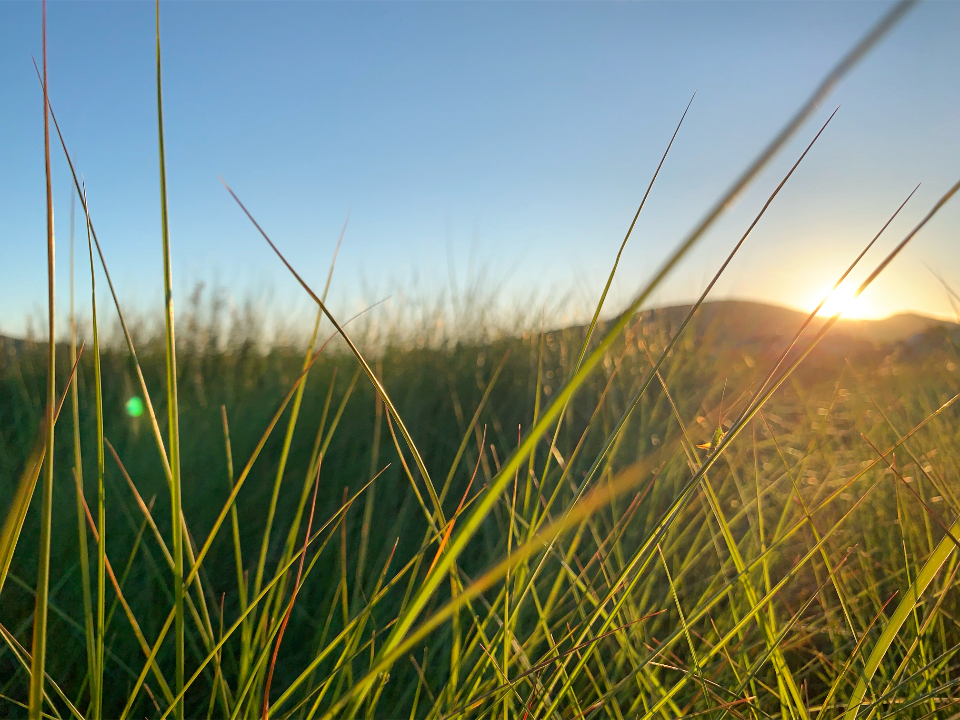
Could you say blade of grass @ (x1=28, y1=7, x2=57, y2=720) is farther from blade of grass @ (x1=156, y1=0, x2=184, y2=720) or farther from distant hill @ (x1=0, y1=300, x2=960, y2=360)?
distant hill @ (x1=0, y1=300, x2=960, y2=360)

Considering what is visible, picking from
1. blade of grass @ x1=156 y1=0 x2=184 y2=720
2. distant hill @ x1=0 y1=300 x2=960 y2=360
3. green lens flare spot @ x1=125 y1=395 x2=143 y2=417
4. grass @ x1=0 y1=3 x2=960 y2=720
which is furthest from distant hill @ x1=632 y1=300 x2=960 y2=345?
blade of grass @ x1=156 y1=0 x2=184 y2=720

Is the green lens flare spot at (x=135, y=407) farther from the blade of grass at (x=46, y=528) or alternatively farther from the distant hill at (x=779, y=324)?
the distant hill at (x=779, y=324)

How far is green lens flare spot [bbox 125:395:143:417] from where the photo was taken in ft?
5.21

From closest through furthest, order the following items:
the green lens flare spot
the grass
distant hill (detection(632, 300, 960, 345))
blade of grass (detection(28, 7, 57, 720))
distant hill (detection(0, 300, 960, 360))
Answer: blade of grass (detection(28, 7, 57, 720)), the grass, the green lens flare spot, distant hill (detection(0, 300, 960, 360)), distant hill (detection(632, 300, 960, 345))

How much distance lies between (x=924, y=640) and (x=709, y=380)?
1.62m

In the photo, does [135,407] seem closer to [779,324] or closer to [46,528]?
[46,528]

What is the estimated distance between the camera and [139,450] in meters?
1.39

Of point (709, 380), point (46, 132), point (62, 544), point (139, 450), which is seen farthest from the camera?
point (709, 380)

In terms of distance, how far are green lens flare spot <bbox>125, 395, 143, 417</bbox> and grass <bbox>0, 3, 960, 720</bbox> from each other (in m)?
0.01

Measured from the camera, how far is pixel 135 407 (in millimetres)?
1615

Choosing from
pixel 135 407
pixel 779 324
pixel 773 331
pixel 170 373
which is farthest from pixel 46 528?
pixel 779 324

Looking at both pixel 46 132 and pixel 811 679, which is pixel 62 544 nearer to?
pixel 46 132

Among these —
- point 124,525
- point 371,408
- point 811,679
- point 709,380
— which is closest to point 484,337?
point 371,408

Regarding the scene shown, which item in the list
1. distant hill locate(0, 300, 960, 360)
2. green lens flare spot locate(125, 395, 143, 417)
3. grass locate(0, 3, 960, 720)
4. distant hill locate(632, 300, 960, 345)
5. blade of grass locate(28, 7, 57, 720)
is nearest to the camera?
blade of grass locate(28, 7, 57, 720)
